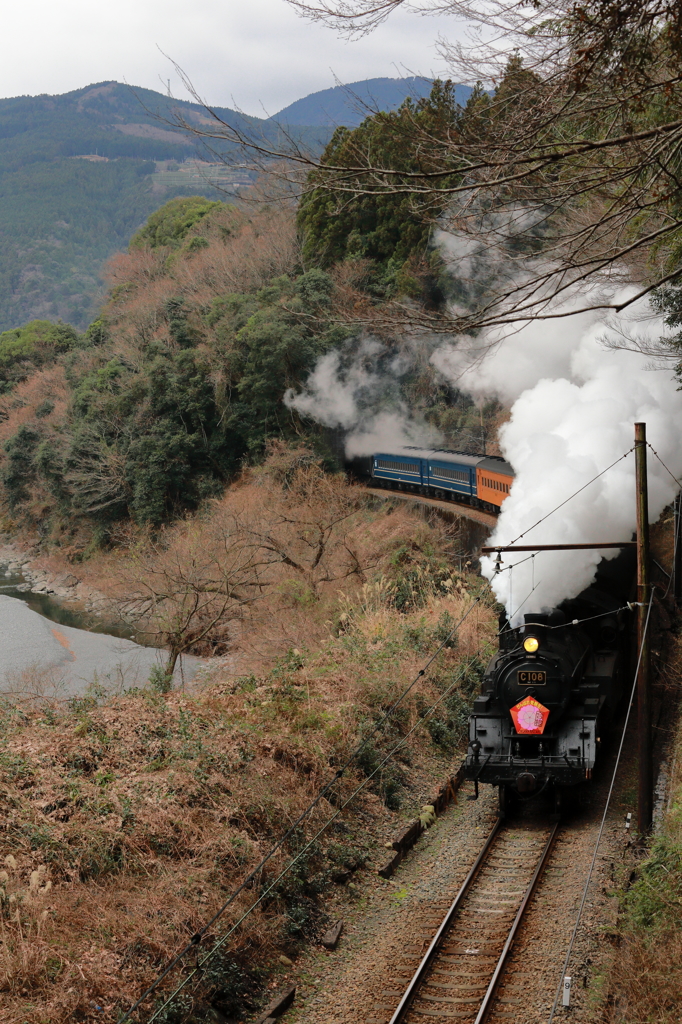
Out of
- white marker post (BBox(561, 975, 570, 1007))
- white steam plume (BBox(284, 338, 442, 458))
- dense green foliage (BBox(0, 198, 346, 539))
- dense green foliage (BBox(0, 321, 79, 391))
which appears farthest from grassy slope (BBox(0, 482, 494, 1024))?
dense green foliage (BBox(0, 321, 79, 391))

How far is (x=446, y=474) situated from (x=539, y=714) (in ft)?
58.8

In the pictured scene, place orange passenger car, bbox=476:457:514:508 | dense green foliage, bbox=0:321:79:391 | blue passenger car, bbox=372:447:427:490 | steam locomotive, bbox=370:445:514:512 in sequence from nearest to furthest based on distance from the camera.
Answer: orange passenger car, bbox=476:457:514:508
steam locomotive, bbox=370:445:514:512
blue passenger car, bbox=372:447:427:490
dense green foliage, bbox=0:321:79:391

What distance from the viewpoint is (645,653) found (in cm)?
1035

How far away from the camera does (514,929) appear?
8953mm

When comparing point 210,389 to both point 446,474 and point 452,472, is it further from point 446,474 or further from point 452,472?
point 452,472

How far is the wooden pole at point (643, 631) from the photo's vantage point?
1018 cm

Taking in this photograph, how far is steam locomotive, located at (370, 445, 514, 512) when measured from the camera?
23.0 meters

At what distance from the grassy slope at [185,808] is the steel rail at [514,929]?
2.06 metres

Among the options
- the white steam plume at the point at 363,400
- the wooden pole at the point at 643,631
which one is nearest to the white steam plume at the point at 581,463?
the wooden pole at the point at 643,631

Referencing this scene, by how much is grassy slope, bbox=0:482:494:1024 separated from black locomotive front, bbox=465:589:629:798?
1959 mm

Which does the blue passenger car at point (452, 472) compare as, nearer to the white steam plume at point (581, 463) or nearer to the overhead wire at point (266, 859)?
the white steam plume at point (581, 463)

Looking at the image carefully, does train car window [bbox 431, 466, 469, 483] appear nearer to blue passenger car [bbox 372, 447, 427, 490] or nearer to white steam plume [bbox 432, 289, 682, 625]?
blue passenger car [bbox 372, 447, 427, 490]

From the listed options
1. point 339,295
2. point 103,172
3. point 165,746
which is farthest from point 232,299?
point 103,172

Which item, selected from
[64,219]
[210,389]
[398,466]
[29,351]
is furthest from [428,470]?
[64,219]
